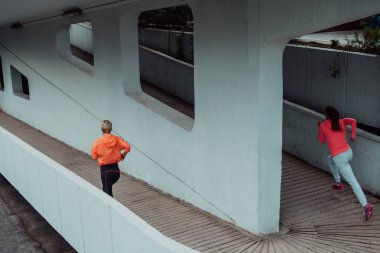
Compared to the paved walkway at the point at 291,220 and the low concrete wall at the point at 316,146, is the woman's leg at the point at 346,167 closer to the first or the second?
the paved walkway at the point at 291,220

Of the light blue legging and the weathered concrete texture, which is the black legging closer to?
the weathered concrete texture

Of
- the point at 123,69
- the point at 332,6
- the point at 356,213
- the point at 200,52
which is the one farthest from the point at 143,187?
the point at 332,6

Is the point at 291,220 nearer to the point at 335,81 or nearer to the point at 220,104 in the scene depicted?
the point at 220,104

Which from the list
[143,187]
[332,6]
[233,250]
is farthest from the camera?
[143,187]

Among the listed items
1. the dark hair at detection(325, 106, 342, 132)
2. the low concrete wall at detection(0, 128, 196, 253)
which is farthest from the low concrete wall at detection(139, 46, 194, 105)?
the dark hair at detection(325, 106, 342, 132)

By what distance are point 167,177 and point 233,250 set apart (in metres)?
3.04

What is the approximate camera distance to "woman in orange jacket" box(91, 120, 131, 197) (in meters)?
7.75

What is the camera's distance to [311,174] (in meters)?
9.77

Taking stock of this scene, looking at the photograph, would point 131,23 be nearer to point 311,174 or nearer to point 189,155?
point 189,155

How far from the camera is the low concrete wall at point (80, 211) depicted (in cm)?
497

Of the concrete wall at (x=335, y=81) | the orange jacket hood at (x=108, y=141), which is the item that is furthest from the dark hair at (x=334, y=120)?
the orange jacket hood at (x=108, y=141)

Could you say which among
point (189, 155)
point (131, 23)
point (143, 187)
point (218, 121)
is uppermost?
point (131, 23)

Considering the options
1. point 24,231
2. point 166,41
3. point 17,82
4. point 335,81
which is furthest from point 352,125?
point 17,82

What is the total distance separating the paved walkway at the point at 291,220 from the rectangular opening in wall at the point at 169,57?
4.07 m
